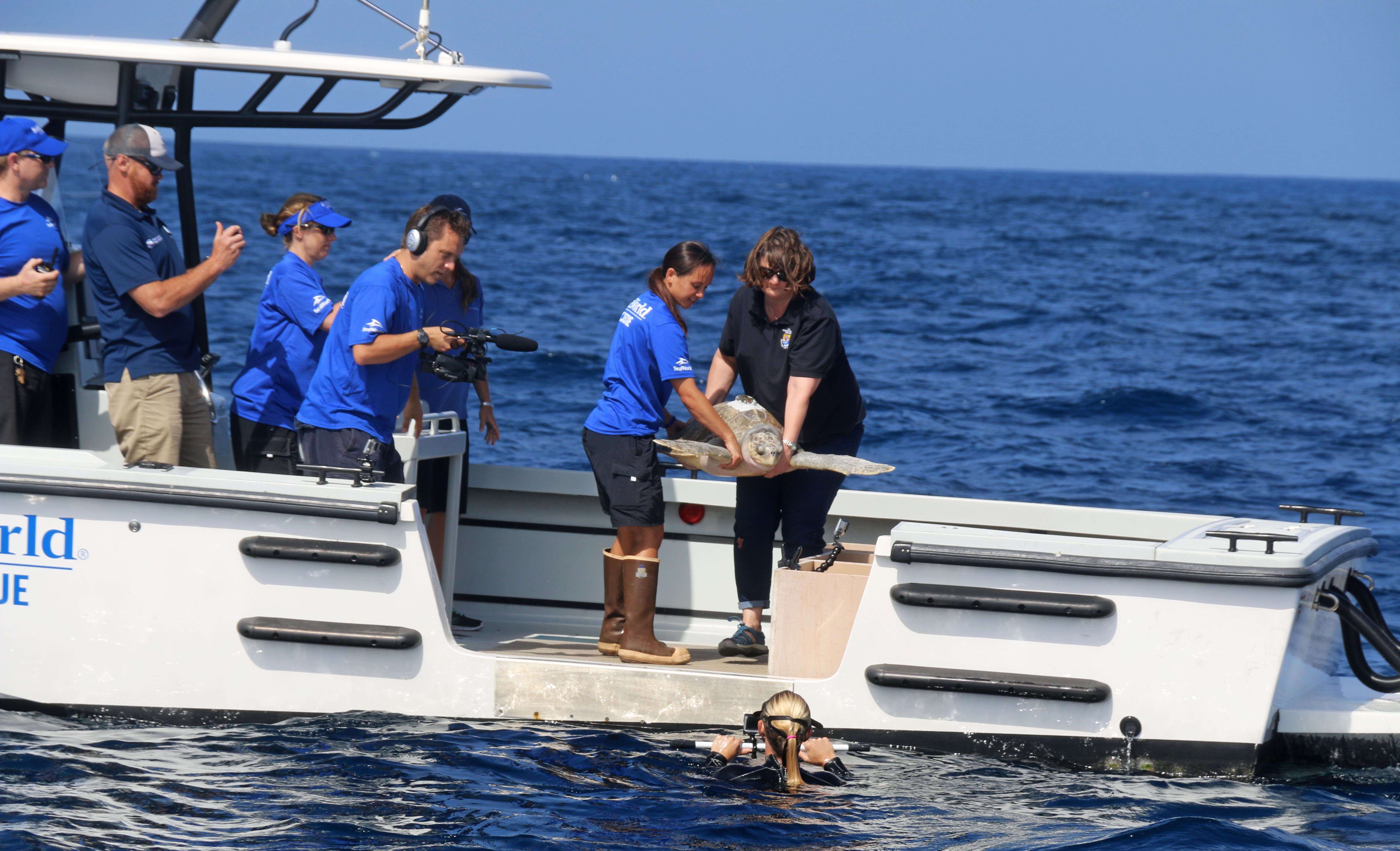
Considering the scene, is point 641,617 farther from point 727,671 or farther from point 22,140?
point 22,140

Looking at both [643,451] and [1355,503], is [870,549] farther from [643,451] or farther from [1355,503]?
[1355,503]

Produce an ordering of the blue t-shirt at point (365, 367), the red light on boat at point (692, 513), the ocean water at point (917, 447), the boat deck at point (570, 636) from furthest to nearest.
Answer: the red light on boat at point (692, 513), the boat deck at point (570, 636), the blue t-shirt at point (365, 367), the ocean water at point (917, 447)

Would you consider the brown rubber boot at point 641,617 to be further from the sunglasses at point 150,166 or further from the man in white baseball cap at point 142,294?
the sunglasses at point 150,166

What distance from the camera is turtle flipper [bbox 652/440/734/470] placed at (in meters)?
4.88

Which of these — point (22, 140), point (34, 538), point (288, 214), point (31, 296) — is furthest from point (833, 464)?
point (22, 140)

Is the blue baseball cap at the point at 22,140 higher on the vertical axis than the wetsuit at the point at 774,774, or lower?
higher

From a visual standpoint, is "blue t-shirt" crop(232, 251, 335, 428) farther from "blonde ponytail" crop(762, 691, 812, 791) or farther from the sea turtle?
"blonde ponytail" crop(762, 691, 812, 791)

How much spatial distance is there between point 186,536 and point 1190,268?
30611 mm

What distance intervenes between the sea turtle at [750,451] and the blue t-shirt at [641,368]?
5.2 inches

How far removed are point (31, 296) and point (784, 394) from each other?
2627 millimetres

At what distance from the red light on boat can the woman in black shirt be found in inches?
22.2

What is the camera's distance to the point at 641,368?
4.90 m

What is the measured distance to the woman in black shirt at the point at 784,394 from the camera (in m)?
4.94

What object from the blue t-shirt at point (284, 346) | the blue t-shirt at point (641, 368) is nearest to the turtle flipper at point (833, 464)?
the blue t-shirt at point (641, 368)
